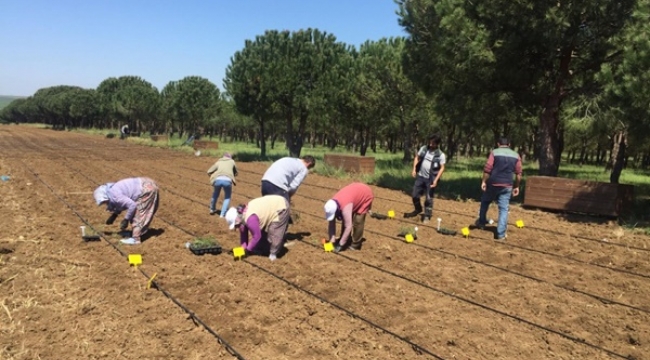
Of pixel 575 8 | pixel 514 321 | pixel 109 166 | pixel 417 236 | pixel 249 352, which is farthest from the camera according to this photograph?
pixel 109 166

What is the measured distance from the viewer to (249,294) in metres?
5.21

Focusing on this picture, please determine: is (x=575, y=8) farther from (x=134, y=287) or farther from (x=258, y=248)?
(x=134, y=287)

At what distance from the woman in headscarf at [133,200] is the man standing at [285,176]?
171 cm

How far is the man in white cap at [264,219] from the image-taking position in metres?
6.08

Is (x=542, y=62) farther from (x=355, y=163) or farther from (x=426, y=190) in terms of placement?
(x=355, y=163)

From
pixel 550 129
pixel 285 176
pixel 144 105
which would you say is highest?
pixel 144 105

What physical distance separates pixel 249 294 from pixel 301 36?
795 inches

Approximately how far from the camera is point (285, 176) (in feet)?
22.7

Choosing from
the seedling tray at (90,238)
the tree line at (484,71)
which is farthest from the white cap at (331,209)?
the tree line at (484,71)

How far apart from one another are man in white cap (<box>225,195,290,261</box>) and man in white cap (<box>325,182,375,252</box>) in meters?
0.69

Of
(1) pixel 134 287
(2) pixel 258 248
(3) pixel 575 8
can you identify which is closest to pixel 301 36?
(3) pixel 575 8

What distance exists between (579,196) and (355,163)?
8.95 meters

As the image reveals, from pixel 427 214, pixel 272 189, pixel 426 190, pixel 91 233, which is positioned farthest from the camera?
pixel 427 214

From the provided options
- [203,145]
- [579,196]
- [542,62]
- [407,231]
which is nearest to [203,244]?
[407,231]
